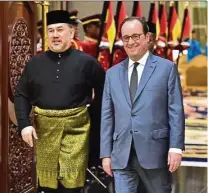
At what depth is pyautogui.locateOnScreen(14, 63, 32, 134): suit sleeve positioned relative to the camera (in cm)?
364

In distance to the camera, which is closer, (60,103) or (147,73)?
(147,73)

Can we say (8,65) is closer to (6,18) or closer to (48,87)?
(6,18)

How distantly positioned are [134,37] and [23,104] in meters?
0.95

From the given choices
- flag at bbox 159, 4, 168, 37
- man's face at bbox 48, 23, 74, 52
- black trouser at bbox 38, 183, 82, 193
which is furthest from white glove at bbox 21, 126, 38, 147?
flag at bbox 159, 4, 168, 37

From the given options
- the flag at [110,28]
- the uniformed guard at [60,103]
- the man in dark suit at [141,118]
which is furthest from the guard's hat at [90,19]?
the man in dark suit at [141,118]

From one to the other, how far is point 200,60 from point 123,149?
15.3m

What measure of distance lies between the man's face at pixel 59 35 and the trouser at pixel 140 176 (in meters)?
0.88

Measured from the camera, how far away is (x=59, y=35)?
361 cm

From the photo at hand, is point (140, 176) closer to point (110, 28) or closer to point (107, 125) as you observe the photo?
point (107, 125)

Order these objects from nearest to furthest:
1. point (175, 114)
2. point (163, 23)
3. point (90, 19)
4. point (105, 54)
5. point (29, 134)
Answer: point (175, 114), point (29, 134), point (90, 19), point (105, 54), point (163, 23)

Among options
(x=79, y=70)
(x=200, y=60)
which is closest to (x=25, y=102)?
(x=79, y=70)

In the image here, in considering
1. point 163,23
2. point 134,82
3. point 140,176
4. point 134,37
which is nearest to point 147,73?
point 134,82

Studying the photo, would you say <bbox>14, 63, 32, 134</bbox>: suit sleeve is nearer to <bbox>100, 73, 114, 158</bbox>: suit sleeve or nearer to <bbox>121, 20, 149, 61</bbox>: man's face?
<bbox>100, 73, 114, 158</bbox>: suit sleeve

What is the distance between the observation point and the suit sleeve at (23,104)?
11.9ft
